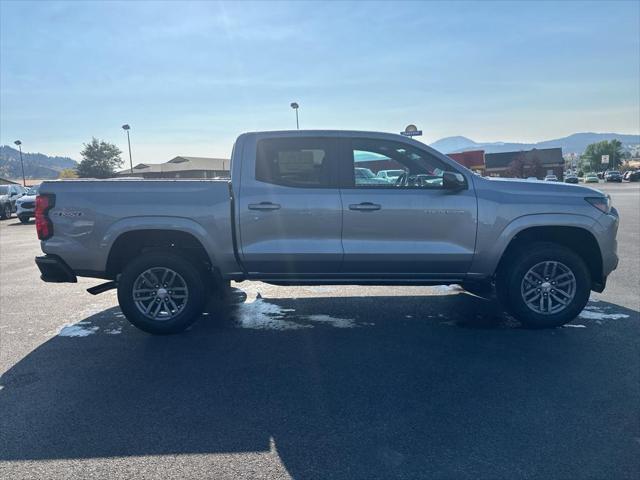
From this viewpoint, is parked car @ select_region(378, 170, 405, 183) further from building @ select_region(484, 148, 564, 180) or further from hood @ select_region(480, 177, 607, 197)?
building @ select_region(484, 148, 564, 180)

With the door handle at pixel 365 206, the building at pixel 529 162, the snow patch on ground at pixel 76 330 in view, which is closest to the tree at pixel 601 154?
the building at pixel 529 162

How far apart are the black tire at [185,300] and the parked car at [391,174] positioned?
235cm

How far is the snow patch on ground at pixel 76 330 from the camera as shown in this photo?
18.3ft

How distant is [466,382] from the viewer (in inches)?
162

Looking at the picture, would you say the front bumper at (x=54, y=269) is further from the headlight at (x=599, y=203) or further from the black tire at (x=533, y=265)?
the headlight at (x=599, y=203)

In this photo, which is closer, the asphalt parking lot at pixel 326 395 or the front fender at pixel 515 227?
the asphalt parking lot at pixel 326 395

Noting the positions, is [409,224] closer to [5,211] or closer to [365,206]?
[365,206]

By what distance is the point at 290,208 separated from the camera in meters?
5.25

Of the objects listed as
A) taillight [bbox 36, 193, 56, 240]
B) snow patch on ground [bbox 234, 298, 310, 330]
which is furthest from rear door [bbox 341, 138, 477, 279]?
taillight [bbox 36, 193, 56, 240]

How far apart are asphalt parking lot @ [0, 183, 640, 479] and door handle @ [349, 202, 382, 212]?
53.9 inches

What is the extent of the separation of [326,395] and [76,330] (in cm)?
344

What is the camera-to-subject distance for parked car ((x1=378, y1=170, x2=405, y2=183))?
213 inches

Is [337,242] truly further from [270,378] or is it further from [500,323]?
[500,323]

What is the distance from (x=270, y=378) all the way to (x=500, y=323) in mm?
2912
